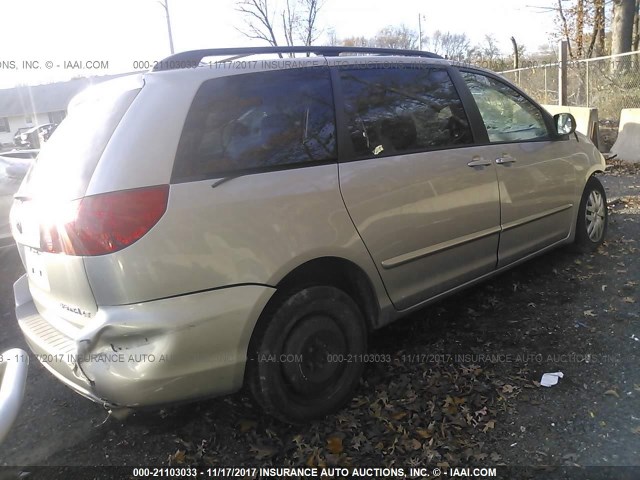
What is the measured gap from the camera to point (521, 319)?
12.1 ft

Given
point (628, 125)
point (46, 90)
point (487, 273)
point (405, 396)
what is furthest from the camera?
point (46, 90)

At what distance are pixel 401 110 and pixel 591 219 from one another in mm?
2678

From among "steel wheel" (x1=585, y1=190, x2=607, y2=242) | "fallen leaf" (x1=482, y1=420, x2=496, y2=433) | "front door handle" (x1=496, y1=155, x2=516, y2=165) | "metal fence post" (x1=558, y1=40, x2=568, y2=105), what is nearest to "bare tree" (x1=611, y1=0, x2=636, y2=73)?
"metal fence post" (x1=558, y1=40, x2=568, y2=105)

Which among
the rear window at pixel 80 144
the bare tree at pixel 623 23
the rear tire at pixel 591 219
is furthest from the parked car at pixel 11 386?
the bare tree at pixel 623 23

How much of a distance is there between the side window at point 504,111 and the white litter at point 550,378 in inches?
65.6

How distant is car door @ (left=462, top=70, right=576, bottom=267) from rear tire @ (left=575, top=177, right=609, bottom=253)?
0.28m

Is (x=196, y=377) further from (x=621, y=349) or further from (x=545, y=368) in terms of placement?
(x=621, y=349)

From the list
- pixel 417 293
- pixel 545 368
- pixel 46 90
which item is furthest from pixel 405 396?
pixel 46 90

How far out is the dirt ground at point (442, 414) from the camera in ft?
8.11

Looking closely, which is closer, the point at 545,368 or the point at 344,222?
the point at 344,222

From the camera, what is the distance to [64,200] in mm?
2238

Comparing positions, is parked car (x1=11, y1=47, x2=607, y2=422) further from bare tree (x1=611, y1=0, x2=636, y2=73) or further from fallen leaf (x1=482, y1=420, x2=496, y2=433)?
bare tree (x1=611, y1=0, x2=636, y2=73)

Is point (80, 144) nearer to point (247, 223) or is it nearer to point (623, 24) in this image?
point (247, 223)

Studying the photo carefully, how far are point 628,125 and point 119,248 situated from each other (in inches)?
391
